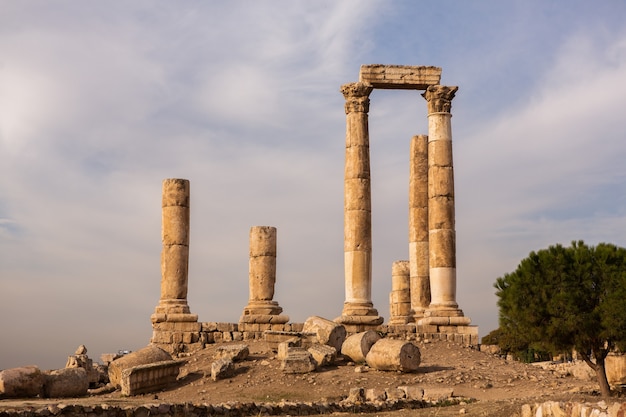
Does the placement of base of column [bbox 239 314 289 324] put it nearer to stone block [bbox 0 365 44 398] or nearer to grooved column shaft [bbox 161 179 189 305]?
grooved column shaft [bbox 161 179 189 305]

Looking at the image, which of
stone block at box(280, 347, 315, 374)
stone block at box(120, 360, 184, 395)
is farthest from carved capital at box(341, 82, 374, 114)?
stone block at box(120, 360, 184, 395)

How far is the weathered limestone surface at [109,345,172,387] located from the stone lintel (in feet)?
40.5

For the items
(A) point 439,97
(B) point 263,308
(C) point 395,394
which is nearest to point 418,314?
(B) point 263,308

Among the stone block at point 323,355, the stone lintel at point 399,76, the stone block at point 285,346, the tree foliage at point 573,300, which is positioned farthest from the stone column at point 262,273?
the tree foliage at point 573,300

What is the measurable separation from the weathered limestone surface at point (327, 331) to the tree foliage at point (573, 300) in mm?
5763

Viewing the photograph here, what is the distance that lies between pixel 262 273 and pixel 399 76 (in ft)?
27.8

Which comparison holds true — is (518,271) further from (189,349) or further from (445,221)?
(189,349)

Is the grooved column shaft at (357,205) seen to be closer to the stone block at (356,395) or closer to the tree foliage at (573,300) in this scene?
the tree foliage at (573,300)

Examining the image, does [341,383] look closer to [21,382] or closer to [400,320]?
[21,382]

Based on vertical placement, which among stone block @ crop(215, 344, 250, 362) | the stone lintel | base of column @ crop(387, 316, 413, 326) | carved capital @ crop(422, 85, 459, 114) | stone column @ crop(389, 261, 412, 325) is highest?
the stone lintel

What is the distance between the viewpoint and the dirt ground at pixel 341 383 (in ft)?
68.0

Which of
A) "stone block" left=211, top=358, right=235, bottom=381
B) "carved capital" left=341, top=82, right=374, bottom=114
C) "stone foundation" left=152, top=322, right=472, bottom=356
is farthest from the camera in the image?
"carved capital" left=341, top=82, right=374, bottom=114

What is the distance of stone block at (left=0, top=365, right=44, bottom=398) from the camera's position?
71.3 feet

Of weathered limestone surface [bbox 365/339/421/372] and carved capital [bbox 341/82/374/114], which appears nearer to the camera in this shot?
weathered limestone surface [bbox 365/339/421/372]
